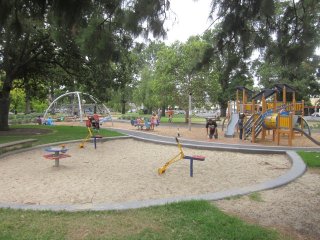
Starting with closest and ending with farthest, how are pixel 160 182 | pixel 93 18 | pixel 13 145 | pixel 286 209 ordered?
pixel 93 18, pixel 286 209, pixel 160 182, pixel 13 145

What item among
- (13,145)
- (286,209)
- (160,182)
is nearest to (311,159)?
(160,182)

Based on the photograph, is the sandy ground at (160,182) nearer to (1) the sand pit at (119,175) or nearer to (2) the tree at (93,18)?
(1) the sand pit at (119,175)

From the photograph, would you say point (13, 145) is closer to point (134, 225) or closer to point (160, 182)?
point (160, 182)

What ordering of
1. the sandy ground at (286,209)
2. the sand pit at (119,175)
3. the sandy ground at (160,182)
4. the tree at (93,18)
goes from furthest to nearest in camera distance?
the sand pit at (119,175) < the sandy ground at (160,182) < the tree at (93,18) < the sandy ground at (286,209)

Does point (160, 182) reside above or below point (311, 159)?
below

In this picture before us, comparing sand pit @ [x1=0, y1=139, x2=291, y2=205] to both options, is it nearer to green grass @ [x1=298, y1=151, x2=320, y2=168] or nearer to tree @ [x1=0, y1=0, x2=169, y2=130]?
green grass @ [x1=298, y1=151, x2=320, y2=168]

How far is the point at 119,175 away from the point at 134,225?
13.3 feet

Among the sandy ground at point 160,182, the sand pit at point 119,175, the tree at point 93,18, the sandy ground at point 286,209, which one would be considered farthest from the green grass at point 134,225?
the tree at point 93,18

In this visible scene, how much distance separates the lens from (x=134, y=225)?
4652 mm

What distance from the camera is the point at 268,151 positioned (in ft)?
40.9

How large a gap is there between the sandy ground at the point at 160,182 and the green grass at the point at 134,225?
0.52 metres

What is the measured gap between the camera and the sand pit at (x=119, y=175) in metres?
6.73

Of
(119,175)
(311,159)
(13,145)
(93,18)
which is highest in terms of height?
(93,18)

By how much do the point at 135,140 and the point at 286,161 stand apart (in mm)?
7775
